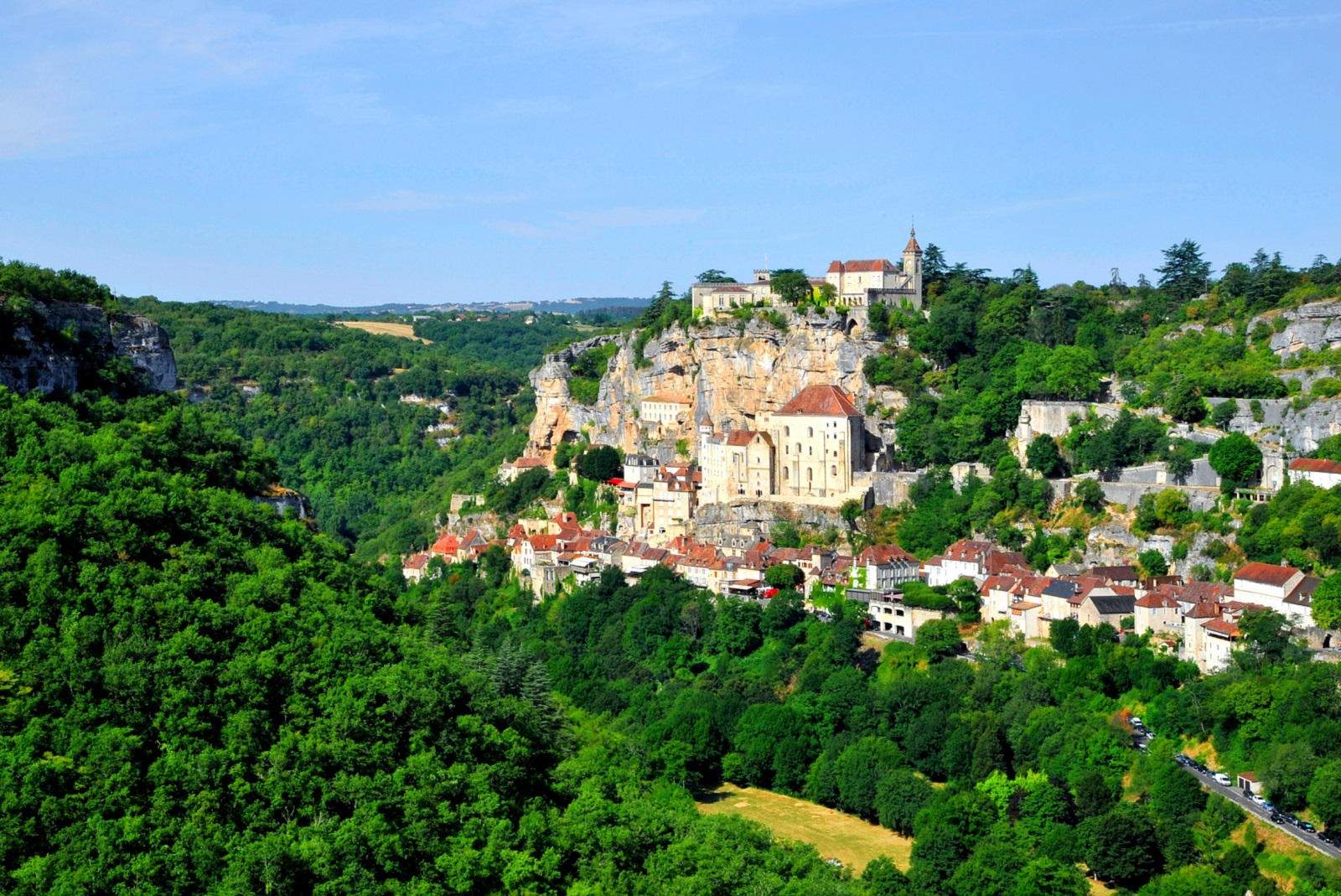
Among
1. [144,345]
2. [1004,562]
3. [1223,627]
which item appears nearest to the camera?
[144,345]

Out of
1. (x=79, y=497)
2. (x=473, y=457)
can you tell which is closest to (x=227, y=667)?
(x=79, y=497)

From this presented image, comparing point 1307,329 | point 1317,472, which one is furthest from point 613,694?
point 1307,329

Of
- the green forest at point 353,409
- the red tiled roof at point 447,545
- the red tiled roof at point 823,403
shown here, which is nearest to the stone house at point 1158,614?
the red tiled roof at point 823,403

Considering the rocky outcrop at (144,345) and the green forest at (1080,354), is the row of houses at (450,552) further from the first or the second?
the rocky outcrop at (144,345)

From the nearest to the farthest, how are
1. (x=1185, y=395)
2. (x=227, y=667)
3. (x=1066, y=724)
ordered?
(x=227, y=667), (x=1066, y=724), (x=1185, y=395)

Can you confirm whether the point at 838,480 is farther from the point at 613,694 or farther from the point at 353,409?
the point at 353,409

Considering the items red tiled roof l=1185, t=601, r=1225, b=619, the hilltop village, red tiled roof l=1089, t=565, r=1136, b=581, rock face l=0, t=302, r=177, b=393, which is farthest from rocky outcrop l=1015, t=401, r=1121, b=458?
rock face l=0, t=302, r=177, b=393

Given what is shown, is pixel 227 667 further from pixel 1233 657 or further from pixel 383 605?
pixel 1233 657
